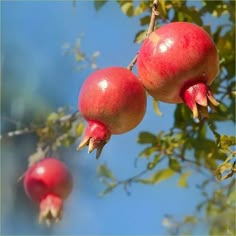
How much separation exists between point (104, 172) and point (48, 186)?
354 mm

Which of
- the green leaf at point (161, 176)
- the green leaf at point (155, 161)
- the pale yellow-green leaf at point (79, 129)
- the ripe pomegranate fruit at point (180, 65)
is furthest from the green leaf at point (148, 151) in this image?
the ripe pomegranate fruit at point (180, 65)

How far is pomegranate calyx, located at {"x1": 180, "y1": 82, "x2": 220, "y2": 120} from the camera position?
93 cm

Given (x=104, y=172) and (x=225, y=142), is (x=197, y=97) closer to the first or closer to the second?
(x=225, y=142)

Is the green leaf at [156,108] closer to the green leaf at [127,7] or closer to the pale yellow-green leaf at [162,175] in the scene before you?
the green leaf at [127,7]

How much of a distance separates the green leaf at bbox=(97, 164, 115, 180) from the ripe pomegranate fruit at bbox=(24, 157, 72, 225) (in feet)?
0.91

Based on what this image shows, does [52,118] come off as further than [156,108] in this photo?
Yes

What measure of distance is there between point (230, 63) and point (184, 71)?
0.69 metres

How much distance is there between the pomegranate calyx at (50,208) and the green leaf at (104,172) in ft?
0.99

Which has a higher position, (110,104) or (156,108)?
(156,108)

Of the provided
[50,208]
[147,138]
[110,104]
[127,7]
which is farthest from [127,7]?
[110,104]

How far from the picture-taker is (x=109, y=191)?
1871mm

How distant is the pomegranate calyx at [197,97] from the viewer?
931 millimetres

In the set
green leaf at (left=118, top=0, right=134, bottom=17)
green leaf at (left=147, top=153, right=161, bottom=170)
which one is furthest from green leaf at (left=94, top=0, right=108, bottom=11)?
green leaf at (left=147, top=153, right=161, bottom=170)

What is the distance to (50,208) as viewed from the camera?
1584 millimetres
